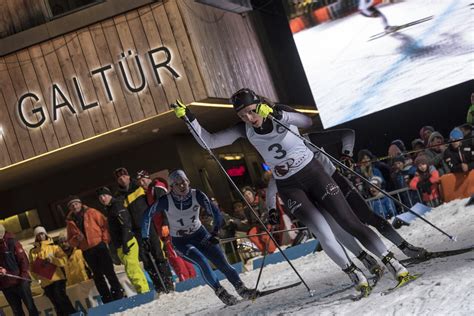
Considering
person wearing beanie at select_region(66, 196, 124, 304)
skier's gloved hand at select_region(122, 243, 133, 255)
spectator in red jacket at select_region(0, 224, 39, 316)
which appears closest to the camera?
skier's gloved hand at select_region(122, 243, 133, 255)

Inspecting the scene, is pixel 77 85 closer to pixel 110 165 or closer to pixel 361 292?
pixel 110 165

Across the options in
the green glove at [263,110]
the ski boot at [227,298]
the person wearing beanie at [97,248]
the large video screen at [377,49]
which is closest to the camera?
the green glove at [263,110]

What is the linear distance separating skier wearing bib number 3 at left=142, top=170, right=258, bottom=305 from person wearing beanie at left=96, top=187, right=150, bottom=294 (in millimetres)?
2637

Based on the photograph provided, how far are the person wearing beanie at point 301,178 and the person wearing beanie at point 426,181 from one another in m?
5.79

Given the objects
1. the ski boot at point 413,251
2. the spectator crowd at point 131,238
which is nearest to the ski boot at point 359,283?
the ski boot at point 413,251

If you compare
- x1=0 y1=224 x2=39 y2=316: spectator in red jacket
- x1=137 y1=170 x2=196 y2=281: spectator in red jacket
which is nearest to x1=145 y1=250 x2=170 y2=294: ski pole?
x1=137 y1=170 x2=196 y2=281: spectator in red jacket

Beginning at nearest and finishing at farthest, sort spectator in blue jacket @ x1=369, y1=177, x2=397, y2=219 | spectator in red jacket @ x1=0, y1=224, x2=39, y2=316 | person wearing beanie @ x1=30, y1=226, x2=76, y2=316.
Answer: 1. spectator in red jacket @ x1=0, y1=224, x2=39, y2=316
2. person wearing beanie @ x1=30, y1=226, x2=76, y2=316
3. spectator in blue jacket @ x1=369, y1=177, x2=397, y2=219

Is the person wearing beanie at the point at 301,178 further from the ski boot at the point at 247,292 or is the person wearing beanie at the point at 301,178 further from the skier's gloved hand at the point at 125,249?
the skier's gloved hand at the point at 125,249

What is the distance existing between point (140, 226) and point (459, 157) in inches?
170

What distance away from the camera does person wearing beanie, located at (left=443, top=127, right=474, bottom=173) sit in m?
12.6

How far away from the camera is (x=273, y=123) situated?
756 centimetres

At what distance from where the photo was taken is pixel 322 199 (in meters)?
Answer: 7.45

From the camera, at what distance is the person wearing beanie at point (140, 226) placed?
40.5 feet

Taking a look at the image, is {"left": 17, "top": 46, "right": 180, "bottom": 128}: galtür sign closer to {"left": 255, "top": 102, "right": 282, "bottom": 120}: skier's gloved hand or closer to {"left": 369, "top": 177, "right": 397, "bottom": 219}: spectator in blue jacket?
{"left": 369, "top": 177, "right": 397, "bottom": 219}: spectator in blue jacket
